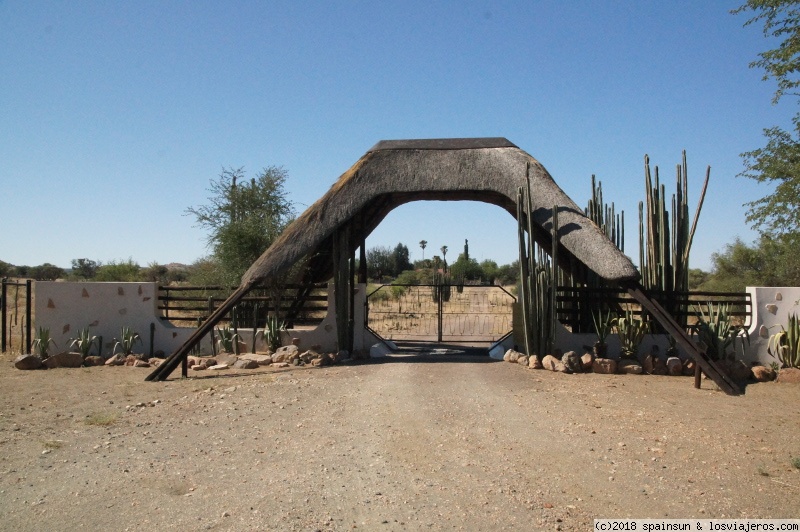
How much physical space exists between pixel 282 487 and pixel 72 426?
152 inches

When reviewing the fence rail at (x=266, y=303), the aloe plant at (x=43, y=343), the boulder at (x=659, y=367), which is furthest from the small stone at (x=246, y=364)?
the boulder at (x=659, y=367)

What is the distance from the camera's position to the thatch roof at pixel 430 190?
11.9m

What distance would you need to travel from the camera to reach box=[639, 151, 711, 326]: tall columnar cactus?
12.4m

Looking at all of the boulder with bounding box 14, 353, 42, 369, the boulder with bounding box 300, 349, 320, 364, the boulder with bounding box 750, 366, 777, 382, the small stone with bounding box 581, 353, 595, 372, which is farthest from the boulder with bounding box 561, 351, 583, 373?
the boulder with bounding box 14, 353, 42, 369

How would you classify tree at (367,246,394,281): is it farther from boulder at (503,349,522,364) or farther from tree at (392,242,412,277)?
boulder at (503,349,522,364)


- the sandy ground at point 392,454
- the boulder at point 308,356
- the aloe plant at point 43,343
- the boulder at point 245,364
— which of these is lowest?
the sandy ground at point 392,454

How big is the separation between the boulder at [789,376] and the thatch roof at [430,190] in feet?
12.2

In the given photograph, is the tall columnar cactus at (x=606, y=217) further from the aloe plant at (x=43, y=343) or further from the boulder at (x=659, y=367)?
the aloe plant at (x=43, y=343)

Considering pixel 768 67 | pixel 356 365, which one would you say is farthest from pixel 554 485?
pixel 768 67

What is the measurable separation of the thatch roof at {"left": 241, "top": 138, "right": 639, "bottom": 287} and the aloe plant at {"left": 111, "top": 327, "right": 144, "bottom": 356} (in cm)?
340

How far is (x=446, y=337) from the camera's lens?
17.5 meters

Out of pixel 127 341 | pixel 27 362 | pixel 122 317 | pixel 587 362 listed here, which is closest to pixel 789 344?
pixel 587 362

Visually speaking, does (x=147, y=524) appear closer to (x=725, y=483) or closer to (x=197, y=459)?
(x=197, y=459)

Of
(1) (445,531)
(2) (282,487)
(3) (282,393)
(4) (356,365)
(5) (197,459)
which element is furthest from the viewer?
(4) (356,365)
